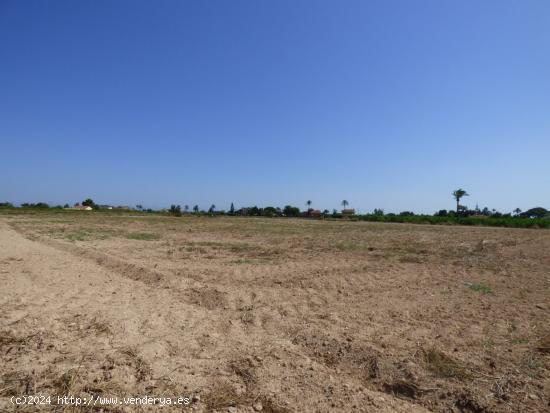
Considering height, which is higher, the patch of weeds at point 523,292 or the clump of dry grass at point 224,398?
the patch of weeds at point 523,292

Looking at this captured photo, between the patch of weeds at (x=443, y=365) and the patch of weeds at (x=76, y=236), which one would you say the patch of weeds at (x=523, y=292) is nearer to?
the patch of weeds at (x=443, y=365)

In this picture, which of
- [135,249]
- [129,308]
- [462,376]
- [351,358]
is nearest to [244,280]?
[129,308]

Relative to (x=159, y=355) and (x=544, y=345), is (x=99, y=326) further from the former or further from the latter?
(x=544, y=345)

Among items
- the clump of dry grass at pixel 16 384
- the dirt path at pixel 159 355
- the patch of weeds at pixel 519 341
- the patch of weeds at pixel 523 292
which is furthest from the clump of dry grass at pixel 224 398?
the patch of weeds at pixel 523 292

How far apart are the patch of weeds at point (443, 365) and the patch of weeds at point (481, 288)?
418cm

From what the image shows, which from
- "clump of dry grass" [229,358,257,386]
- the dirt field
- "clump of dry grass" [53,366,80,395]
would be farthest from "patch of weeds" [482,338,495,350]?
"clump of dry grass" [53,366,80,395]

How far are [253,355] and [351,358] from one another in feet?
3.87

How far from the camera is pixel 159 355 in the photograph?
3.64 m

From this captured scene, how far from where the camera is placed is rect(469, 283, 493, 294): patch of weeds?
724 cm

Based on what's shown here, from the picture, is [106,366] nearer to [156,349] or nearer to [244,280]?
[156,349]

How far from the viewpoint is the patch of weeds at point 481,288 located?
7.24 meters

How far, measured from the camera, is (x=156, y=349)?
149 inches

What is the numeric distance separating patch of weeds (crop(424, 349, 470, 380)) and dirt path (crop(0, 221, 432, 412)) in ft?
2.54

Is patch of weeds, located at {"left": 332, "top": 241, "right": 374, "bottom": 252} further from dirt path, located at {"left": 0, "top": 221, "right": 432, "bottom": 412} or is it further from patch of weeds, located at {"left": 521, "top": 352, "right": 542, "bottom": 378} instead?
patch of weeds, located at {"left": 521, "top": 352, "right": 542, "bottom": 378}
